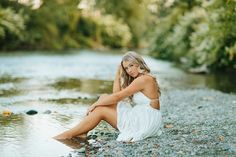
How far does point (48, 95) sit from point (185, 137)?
8652mm

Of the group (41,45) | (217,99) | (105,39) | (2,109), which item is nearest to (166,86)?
(217,99)

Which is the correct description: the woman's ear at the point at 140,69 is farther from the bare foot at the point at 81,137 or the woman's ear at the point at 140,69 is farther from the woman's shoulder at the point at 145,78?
the bare foot at the point at 81,137

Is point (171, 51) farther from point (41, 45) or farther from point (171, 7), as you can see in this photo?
point (41, 45)

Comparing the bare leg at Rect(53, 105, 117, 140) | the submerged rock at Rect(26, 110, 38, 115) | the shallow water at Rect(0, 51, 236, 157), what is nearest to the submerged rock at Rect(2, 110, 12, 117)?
the shallow water at Rect(0, 51, 236, 157)

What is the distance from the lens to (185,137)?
9.44m

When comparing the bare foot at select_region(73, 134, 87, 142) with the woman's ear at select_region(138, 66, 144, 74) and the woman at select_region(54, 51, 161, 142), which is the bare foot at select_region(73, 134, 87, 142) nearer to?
the woman at select_region(54, 51, 161, 142)

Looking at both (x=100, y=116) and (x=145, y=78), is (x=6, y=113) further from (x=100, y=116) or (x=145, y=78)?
(x=145, y=78)

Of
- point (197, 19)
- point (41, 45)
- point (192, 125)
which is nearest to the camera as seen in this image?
point (192, 125)

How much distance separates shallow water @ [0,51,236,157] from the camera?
9.52 meters

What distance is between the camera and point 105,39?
6381cm

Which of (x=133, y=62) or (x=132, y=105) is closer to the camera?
(x=133, y=62)

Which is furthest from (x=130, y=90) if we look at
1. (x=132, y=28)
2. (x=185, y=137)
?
(x=132, y=28)

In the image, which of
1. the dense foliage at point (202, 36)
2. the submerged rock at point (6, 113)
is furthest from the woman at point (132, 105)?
the dense foliage at point (202, 36)

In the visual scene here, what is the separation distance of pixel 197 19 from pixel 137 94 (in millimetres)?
25423
